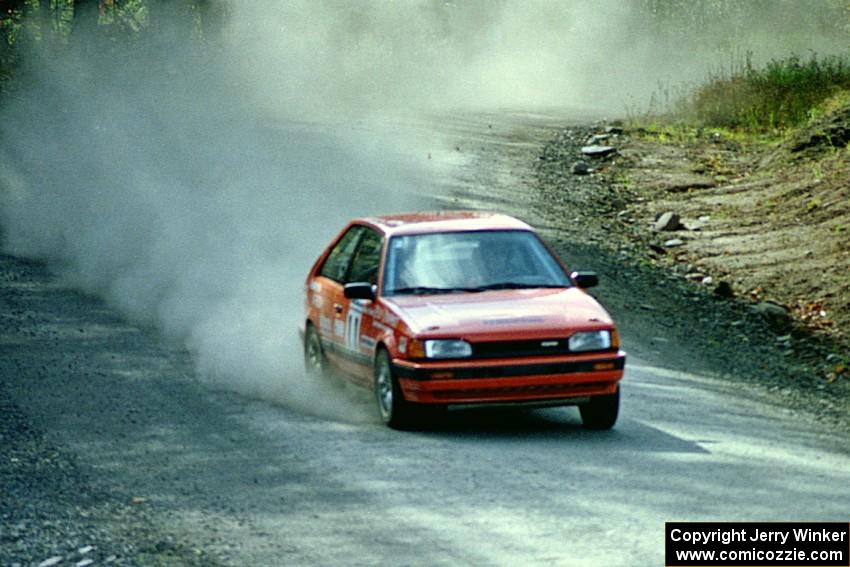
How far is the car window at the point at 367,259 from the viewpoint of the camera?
12.4 metres

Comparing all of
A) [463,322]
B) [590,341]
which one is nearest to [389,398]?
[463,322]

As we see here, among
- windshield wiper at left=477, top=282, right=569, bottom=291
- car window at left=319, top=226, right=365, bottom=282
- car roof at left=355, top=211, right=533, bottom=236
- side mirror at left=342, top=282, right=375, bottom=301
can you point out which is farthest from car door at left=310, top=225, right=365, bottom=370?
windshield wiper at left=477, top=282, right=569, bottom=291

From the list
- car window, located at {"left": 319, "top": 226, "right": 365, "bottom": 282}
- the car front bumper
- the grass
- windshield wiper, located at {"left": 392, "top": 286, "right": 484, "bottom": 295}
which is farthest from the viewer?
the grass

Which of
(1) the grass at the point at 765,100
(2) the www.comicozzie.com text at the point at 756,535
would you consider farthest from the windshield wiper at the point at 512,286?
(1) the grass at the point at 765,100

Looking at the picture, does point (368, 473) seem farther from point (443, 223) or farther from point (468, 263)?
point (443, 223)

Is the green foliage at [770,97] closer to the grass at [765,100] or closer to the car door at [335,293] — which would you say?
the grass at [765,100]

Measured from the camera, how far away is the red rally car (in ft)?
35.9

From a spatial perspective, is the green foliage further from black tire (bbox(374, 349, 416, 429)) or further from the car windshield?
black tire (bbox(374, 349, 416, 429))

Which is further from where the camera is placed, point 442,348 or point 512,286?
A: point 512,286

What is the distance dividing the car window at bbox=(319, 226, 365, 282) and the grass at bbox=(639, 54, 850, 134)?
18809 millimetres

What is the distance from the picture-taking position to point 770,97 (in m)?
34.8

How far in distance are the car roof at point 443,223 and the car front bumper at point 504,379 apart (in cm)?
170

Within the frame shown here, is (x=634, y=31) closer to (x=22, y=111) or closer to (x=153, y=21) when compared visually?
(x=153, y=21)

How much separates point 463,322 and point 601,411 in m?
1.19
